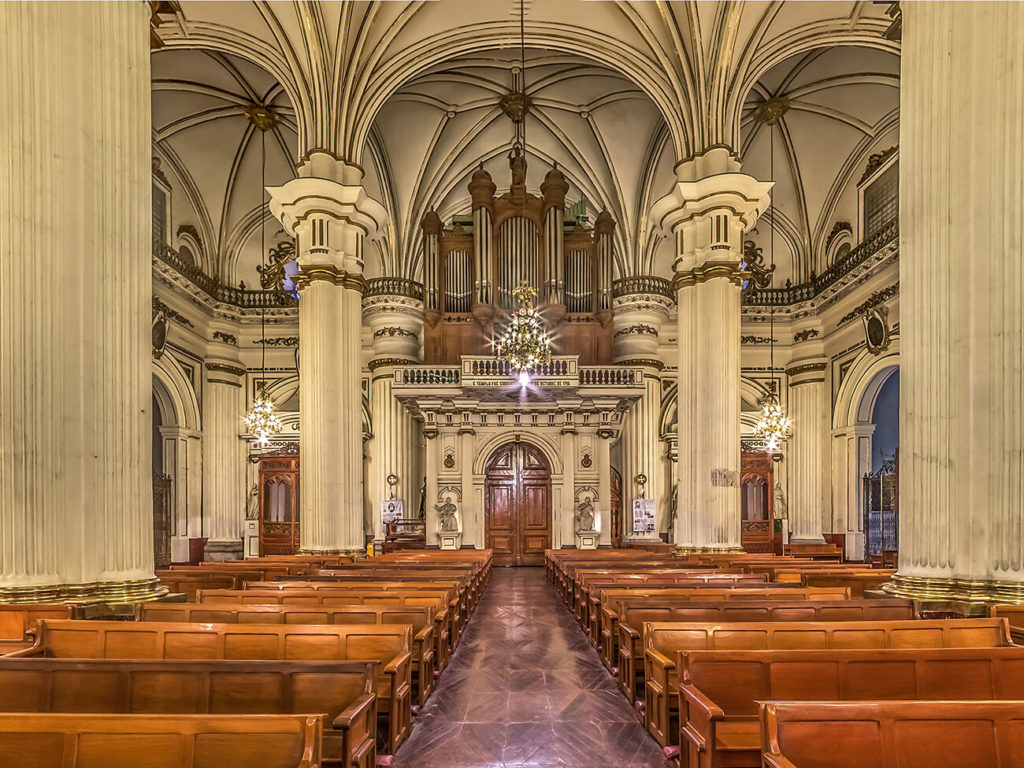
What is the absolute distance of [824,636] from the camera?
461 cm

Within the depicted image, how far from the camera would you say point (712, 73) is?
40.5 ft

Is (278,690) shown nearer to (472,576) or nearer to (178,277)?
(472,576)

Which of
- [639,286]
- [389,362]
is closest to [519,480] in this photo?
[389,362]

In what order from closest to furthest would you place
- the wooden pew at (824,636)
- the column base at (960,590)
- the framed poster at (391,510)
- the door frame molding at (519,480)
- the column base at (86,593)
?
the wooden pew at (824,636) < the column base at (86,593) < the column base at (960,590) < the door frame molding at (519,480) < the framed poster at (391,510)

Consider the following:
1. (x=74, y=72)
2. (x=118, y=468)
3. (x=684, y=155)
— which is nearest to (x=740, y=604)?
(x=118, y=468)

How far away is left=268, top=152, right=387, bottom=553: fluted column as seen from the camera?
40.7 ft

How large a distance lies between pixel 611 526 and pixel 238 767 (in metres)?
16.8

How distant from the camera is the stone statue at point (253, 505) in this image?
19.4 metres

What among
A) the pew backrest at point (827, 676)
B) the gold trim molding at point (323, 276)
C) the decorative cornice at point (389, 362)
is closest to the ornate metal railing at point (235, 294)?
the decorative cornice at point (389, 362)

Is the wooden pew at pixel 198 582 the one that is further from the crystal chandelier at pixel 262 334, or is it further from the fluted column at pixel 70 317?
the crystal chandelier at pixel 262 334

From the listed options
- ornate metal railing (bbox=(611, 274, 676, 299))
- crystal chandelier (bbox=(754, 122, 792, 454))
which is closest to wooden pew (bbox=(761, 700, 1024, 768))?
crystal chandelier (bbox=(754, 122, 792, 454))

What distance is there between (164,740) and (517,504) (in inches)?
623

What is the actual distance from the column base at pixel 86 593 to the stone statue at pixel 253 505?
47.6 feet

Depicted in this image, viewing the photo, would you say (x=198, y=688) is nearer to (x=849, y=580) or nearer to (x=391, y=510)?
(x=849, y=580)
